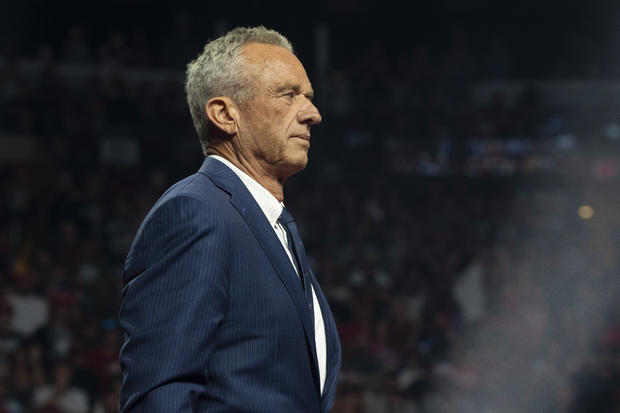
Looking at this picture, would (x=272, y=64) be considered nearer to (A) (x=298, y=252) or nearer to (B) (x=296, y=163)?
(B) (x=296, y=163)

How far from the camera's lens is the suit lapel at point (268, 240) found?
0.92 meters

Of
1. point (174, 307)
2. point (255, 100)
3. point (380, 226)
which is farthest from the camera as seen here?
point (380, 226)

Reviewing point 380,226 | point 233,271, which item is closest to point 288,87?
point 233,271

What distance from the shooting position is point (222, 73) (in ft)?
3.25

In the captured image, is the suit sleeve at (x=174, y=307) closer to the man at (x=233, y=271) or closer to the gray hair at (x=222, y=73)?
the man at (x=233, y=271)

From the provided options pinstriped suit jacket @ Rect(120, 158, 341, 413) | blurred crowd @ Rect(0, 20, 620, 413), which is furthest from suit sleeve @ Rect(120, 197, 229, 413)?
blurred crowd @ Rect(0, 20, 620, 413)

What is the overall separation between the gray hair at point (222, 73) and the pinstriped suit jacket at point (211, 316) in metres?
0.13

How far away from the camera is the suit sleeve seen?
0.82 metres

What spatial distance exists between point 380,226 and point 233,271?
5.26 meters

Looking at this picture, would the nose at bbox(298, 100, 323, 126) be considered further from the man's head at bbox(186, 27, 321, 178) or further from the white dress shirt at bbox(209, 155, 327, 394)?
the white dress shirt at bbox(209, 155, 327, 394)

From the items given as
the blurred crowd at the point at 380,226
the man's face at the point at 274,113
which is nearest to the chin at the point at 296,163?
the man's face at the point at 274,113

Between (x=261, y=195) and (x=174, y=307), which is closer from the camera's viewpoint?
(x=174, y=307)

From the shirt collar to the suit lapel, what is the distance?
3 cm

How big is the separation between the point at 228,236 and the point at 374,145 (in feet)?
19.7
